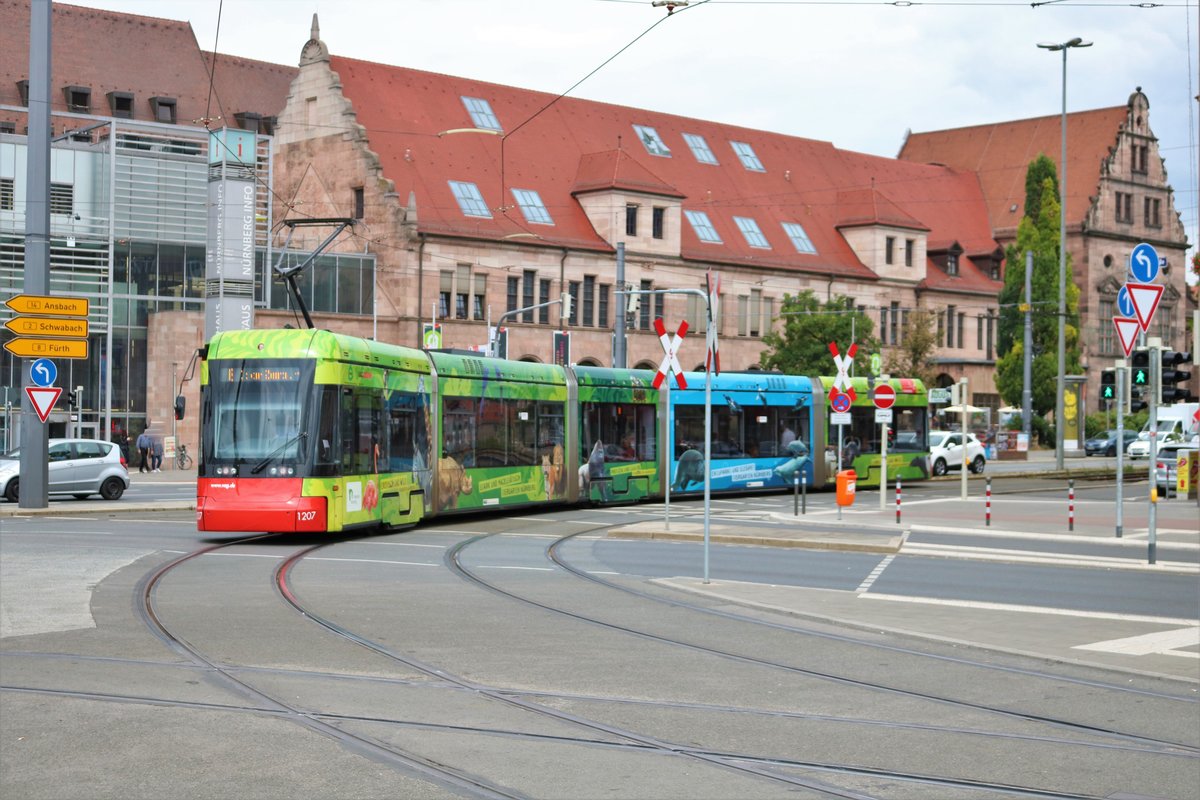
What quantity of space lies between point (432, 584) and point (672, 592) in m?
2.69

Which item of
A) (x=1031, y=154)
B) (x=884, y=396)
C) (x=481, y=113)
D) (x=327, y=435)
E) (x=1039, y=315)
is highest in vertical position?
(x=1031, y=154)

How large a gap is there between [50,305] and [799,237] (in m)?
54.5

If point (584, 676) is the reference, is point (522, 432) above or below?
above

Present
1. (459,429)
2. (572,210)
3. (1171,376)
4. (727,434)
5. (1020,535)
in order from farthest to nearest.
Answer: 1. (572,210)
2. (727,434)
3. (459,429)
4. (1020,535)
5. (1171,376)

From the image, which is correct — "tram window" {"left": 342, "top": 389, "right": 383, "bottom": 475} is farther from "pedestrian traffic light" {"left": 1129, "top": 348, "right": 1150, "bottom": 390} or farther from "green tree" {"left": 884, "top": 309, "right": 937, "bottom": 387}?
"green tree" {"left": 884, "top": 309, "right": 937, "bottom": 387}

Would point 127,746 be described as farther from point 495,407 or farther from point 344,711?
point 495,407

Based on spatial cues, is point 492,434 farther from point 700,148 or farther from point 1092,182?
point 1092,182

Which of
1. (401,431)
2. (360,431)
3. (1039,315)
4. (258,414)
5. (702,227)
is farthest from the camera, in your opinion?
(1039,315)

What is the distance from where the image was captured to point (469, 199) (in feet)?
215

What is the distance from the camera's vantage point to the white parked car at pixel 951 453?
190 ft

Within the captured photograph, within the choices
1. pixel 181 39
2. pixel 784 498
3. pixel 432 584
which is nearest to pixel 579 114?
pixel 181 39

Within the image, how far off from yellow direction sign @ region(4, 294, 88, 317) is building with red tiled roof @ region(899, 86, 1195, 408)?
2724 inches

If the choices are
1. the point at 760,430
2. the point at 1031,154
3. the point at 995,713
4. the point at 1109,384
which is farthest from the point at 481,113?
the point at 995,713

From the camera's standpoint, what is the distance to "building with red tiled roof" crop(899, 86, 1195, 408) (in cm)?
9206
